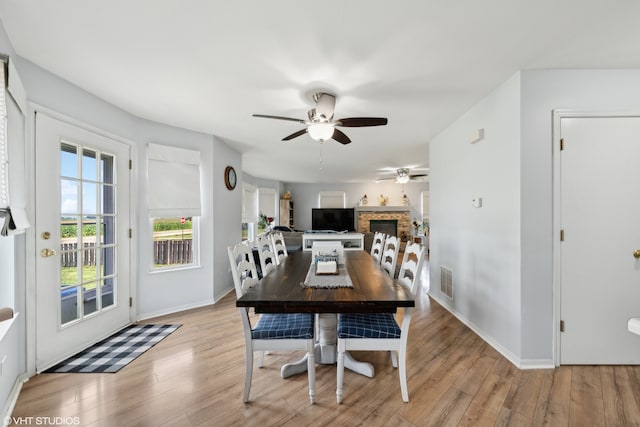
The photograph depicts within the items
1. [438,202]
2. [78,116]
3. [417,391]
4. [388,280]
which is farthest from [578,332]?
[78,116]

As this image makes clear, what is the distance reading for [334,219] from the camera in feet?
29.8

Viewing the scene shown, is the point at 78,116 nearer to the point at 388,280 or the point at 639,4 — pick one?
the point at 388,280

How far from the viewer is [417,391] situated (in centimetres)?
183

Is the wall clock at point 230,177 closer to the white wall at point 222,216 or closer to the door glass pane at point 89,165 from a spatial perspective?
the white wall at point 222,216

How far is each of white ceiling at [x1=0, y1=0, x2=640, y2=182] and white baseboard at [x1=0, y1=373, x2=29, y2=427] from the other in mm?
2307

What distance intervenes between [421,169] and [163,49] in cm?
594

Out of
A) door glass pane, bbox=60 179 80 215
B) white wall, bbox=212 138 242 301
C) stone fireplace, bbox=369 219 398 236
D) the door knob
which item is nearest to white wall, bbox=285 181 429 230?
stone fireplace, bbox=369 219 398 236

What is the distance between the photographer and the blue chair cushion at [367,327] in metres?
1.71

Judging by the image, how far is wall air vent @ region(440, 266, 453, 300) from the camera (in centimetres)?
329

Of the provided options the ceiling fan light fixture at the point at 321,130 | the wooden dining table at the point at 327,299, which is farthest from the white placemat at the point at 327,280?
the ceiling fan light fixture at the point at 321,130

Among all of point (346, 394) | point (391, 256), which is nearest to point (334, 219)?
point (391, 256)

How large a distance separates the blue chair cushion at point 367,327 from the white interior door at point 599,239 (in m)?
1.48

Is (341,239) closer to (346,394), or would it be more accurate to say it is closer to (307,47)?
(346,394)

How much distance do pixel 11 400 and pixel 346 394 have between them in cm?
216
